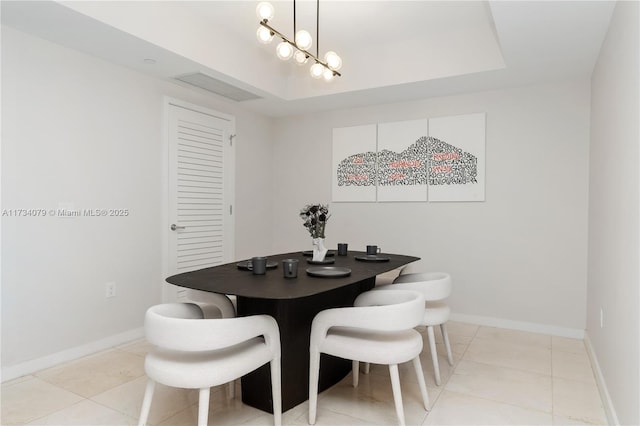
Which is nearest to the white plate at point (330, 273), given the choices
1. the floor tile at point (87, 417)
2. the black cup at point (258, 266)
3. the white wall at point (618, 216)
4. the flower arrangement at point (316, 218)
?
the black cup at point (258, 266)

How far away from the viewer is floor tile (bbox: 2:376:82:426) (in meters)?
2.22

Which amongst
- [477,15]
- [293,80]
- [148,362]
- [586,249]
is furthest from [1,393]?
[586,249]

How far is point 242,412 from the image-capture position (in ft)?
7.32

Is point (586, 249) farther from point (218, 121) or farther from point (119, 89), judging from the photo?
point (119, 89)

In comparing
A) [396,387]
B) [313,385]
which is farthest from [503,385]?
[313,385]

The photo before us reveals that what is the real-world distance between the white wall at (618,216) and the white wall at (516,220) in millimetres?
535

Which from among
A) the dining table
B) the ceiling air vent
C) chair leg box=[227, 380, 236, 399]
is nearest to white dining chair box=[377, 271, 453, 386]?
the dining table

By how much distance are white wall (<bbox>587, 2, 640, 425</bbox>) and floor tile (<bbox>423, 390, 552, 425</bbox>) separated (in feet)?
1.34

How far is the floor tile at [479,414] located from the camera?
7.09 feet

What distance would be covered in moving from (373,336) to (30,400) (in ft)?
6.74

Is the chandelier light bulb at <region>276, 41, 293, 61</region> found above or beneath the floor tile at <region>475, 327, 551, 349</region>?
above

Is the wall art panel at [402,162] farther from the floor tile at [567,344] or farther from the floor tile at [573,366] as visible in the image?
the floor tile at [573,366]

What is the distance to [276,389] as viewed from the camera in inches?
78.7

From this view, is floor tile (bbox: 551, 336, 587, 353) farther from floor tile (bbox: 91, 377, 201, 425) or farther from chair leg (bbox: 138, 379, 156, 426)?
chair leg (bbox: 138, 379, 156, 426)
